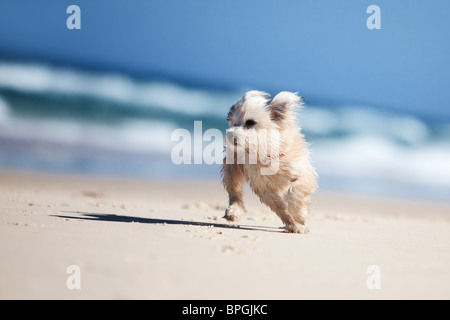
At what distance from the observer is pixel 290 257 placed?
317 cm

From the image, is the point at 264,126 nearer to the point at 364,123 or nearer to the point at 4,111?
the point at 4,111

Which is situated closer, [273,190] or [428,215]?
[273,190]

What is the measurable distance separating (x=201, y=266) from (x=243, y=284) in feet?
1.10

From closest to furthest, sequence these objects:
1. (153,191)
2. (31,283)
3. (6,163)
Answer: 1. (31,283)
2. (153,191)
3. (6,163)

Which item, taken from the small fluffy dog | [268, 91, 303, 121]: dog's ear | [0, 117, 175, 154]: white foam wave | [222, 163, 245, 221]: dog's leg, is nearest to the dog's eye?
the small fluffy dog

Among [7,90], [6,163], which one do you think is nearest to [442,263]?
[6,163]

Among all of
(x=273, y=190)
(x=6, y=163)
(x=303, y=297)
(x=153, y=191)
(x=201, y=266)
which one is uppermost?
(x=6, y=163)

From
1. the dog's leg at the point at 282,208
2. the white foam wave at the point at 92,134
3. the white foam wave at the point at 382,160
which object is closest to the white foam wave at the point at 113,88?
the white foam wave at the point at 92,134

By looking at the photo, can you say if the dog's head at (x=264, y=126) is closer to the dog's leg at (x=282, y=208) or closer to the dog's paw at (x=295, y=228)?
the dog's leg at (x=282, y=208)

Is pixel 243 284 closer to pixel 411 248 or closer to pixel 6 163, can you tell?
pixel 411 248

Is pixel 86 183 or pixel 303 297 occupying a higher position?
pixel 86 183

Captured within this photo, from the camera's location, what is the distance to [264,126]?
478 cm

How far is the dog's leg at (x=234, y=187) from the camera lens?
522cm

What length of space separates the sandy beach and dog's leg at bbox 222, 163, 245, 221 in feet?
0.41
